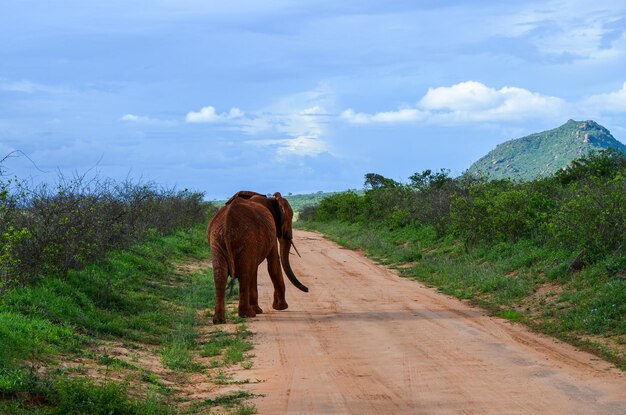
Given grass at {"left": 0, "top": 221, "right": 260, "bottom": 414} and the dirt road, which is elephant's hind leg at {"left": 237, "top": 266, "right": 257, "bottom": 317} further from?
grass at {"left": 0, "top": 221, "right": 260, "bottom": 414}

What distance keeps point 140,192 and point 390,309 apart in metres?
11.9

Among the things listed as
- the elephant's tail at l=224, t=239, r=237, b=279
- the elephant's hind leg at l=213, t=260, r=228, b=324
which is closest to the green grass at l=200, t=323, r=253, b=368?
the elephant's hind leg at l=213, t=260, r=228, b=324

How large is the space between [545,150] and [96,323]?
7605cm

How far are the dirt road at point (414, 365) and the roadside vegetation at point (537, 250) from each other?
859mm

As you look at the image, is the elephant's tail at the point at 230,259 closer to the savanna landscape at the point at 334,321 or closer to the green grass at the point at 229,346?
the savanna landscape at the point at 334,321

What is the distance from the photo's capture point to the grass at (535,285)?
10531mm

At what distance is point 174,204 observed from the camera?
101ft

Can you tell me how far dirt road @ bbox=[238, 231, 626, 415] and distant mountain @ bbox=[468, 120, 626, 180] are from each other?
60070 mm

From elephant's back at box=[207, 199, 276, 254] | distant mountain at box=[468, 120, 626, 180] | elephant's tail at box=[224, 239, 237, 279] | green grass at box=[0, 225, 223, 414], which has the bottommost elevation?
green grass at box=[0, 225, 223, 414]

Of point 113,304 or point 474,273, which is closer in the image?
point 113,304

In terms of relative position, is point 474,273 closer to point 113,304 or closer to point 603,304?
point 603,304

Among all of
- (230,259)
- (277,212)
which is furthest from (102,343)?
(277,212)

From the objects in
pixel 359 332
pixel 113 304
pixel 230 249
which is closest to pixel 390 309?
pixel 359 332

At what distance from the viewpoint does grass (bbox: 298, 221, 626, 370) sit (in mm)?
10531
